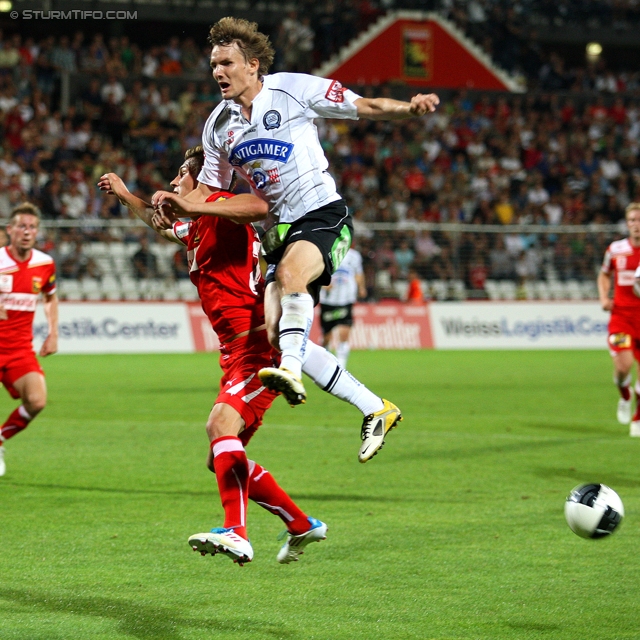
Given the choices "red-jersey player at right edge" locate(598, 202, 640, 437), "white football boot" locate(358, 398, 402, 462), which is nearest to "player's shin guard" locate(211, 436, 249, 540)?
"white football boot" locate(358, 398, 402, 462)

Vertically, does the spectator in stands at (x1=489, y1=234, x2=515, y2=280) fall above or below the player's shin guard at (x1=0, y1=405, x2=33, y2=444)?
below

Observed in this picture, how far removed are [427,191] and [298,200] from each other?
972 inches

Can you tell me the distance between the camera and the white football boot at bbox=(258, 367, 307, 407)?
5.07 m

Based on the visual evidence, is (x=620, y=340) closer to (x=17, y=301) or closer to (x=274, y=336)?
(x=17, y=301)

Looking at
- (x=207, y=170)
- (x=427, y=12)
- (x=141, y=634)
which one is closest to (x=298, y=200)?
(x=207, y=170)

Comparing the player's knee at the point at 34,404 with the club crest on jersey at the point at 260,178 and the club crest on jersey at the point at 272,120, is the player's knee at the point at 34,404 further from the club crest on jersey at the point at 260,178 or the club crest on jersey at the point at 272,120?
the club crest on jersey at the point at 272,120

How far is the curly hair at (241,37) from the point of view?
5543 millimetres

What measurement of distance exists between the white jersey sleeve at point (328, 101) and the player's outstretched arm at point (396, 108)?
43mm

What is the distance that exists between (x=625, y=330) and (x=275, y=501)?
7877 millimetres

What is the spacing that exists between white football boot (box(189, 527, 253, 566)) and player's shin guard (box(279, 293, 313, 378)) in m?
0.99

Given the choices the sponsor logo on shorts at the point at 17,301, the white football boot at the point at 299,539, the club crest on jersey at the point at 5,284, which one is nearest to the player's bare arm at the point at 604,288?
the sponsor logo on shorts at the point at 17,301

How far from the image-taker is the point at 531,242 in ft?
90.7

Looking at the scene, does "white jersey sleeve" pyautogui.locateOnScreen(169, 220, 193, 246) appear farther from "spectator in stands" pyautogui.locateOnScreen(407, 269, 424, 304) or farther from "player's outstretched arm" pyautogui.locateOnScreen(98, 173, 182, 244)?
"spectator in stands" pyautogui.locateOnScreen(407, 269, 424, 304)

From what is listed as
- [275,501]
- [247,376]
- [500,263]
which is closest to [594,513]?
[275,501]
